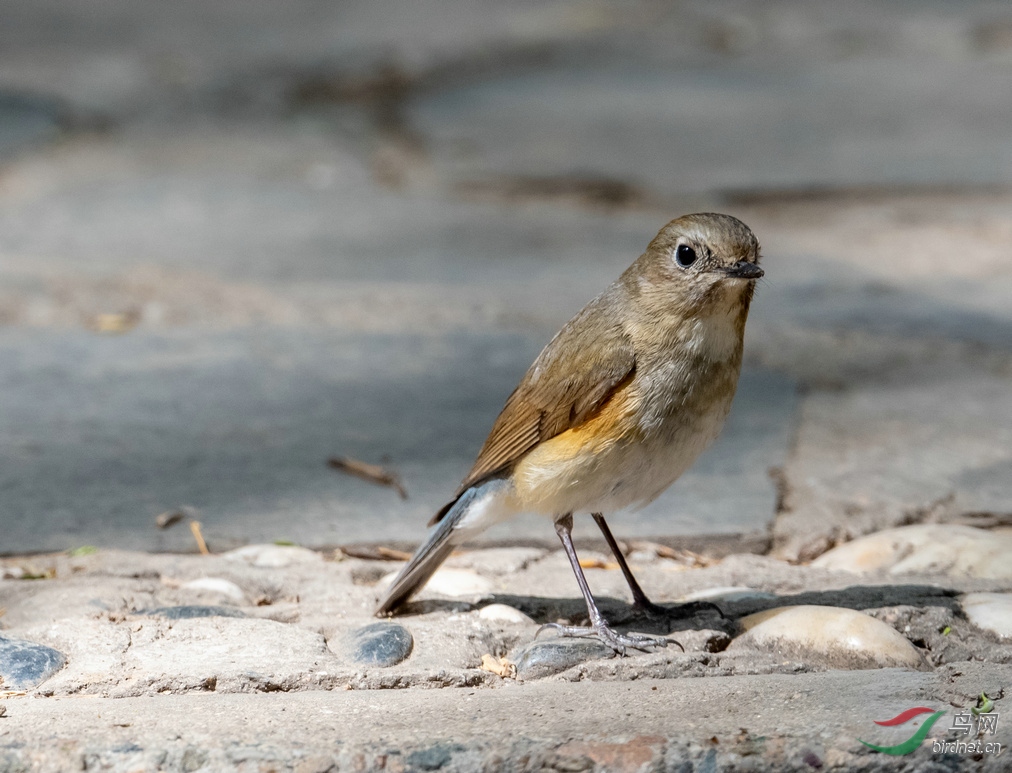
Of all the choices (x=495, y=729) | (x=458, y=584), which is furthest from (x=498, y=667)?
(x=458, y=584)

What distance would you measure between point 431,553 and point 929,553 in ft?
3.25

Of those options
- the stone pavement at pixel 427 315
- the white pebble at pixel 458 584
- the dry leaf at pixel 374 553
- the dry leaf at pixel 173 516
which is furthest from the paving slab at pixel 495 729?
the dry leaf at pixel 173 516

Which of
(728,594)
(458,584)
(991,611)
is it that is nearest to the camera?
(991,611)

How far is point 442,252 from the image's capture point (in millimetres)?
4621

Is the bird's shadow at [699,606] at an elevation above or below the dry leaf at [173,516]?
below

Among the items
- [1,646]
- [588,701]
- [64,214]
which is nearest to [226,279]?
[64,214]

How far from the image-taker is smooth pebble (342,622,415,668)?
82.4 inches

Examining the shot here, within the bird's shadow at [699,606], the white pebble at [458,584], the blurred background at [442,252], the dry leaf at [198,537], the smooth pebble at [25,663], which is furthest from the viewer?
the blurred background at [442,252]

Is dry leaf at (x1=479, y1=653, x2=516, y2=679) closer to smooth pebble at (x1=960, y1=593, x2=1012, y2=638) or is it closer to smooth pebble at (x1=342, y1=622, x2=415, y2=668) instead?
smooth pebble at (x1=342, y1=622, x2=415, y2=668)

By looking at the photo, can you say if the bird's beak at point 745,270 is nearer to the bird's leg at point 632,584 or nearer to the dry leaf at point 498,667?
the bird's leg at point 632,584

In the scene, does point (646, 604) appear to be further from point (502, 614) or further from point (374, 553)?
point (374, 553)

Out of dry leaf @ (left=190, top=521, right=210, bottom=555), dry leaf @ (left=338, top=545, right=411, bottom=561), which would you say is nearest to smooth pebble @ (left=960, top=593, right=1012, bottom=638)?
dry leaf @ (left=338, top=545, right=411, bottom=561)

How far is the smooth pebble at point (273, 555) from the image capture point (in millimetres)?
2631

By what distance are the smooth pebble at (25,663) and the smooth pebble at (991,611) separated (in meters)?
1.52
